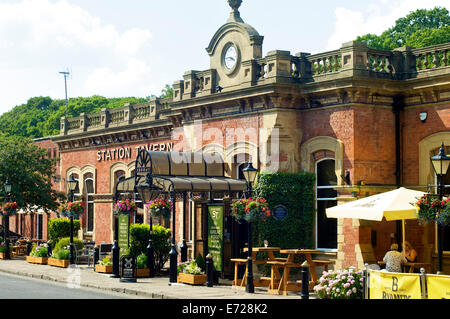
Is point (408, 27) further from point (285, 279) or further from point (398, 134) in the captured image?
point (285, 279)

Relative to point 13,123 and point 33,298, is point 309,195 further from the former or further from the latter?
point 13,123

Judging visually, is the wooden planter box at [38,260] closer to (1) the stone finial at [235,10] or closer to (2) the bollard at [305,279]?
(1) the stone finial at [235,10]

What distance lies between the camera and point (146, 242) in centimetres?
2442

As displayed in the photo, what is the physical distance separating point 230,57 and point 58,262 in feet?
34.4

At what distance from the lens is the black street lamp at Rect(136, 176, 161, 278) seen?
22.6 m

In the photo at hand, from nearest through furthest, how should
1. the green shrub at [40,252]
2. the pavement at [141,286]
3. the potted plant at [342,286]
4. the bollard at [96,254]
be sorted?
the potted plant at [342,286], the pavement at [141,286], the bollard at [96,254], the green shrub at [40,252]

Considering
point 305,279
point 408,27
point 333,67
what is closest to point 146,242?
point 333,67

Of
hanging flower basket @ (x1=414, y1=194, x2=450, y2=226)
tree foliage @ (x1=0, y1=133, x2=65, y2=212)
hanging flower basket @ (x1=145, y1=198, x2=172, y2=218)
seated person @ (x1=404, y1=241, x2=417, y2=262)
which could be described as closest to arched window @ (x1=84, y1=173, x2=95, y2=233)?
tree foliage @ (x1=0, y1=133, x2=65, y2=212)

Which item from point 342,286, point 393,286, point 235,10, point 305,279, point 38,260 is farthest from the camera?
point 38,260

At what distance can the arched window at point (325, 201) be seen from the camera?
2170 cm

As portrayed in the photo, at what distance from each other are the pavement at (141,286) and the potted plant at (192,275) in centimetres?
29

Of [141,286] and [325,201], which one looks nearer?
[141,286]

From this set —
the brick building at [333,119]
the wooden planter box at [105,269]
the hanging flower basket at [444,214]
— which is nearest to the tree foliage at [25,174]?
the wooden planter box at [105,269]

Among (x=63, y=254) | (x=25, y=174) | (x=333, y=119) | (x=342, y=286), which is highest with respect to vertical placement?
(x=333, y=119)
